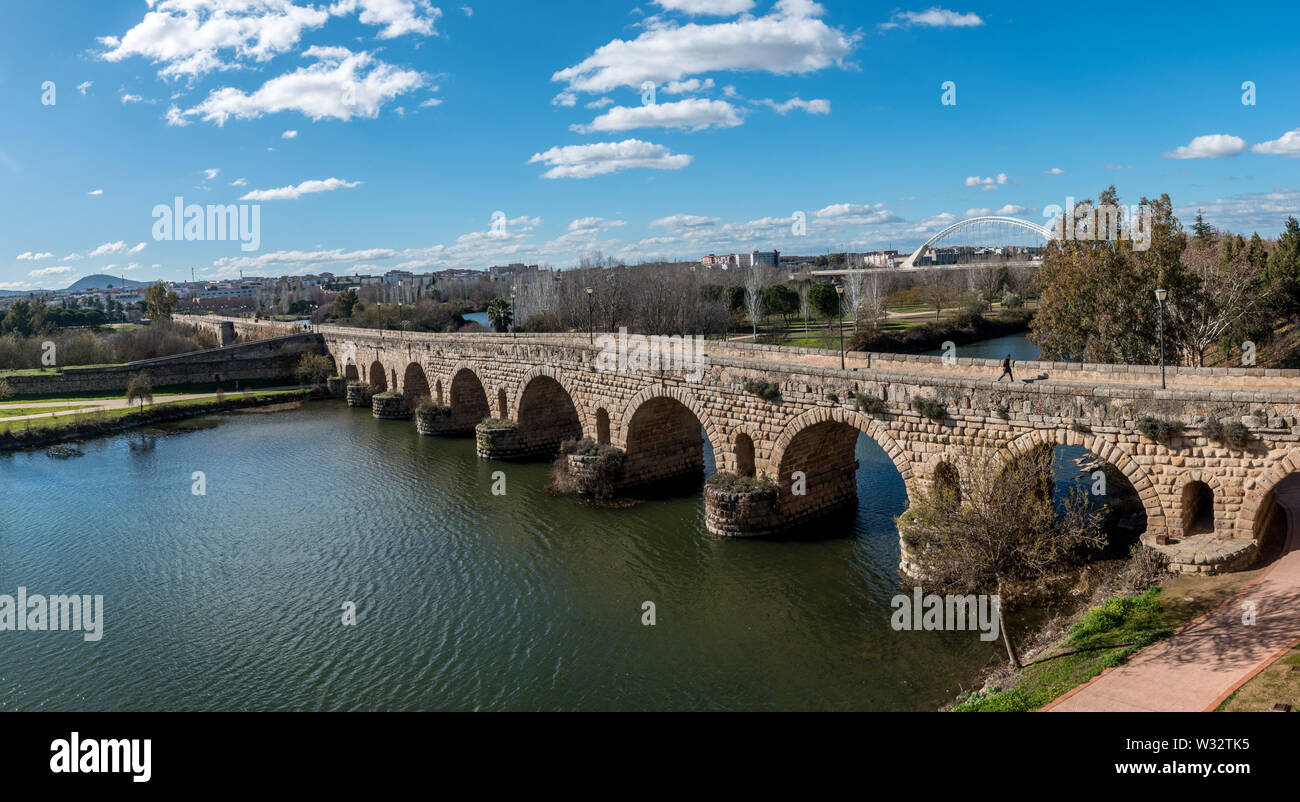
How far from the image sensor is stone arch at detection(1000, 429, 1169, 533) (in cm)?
1319

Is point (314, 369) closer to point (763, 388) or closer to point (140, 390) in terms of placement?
point (140, 390)

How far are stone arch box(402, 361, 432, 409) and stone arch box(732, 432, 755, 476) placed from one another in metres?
22.9

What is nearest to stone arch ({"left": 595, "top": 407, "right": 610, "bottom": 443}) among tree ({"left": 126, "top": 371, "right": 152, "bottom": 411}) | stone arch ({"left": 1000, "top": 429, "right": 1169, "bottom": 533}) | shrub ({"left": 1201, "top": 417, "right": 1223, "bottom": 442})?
stone arch ({"left": 1000, "top": 429, "right": 1169, "bottom": 533})

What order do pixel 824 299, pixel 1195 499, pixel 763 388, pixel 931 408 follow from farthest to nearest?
pixel 824 299, pixel 763 388, pixel 931 408, pixel 1195 499

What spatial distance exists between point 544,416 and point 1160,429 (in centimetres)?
2132

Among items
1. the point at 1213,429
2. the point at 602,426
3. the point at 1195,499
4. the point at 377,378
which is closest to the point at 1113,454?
the point at 1213,429

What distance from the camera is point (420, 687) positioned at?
44.4 ft

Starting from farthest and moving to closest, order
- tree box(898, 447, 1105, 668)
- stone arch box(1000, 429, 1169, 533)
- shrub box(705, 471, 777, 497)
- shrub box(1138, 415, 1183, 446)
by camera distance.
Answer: shrub box(705, 471, 777, 497)
tree box(898, 447, 1105, 668)
stone arch box(1000, 429, 1169, 533)
shrub box(1138, 415, 1183, 446)

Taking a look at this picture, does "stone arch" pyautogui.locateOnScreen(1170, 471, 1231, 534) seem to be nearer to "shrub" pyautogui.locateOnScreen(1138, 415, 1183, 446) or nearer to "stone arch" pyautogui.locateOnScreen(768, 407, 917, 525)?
"shrub" pyautogui.locateOnScreen(1138, 415, 1183, 446)

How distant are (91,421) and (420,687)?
3291 cm

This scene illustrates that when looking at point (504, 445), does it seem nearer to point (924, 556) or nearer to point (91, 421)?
point (924, 556)

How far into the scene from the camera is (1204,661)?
1002cm

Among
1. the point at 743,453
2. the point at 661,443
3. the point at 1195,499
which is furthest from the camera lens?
the point at 661,443

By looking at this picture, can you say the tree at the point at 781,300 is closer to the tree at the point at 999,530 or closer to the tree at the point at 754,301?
the tree at the point at 754,301
